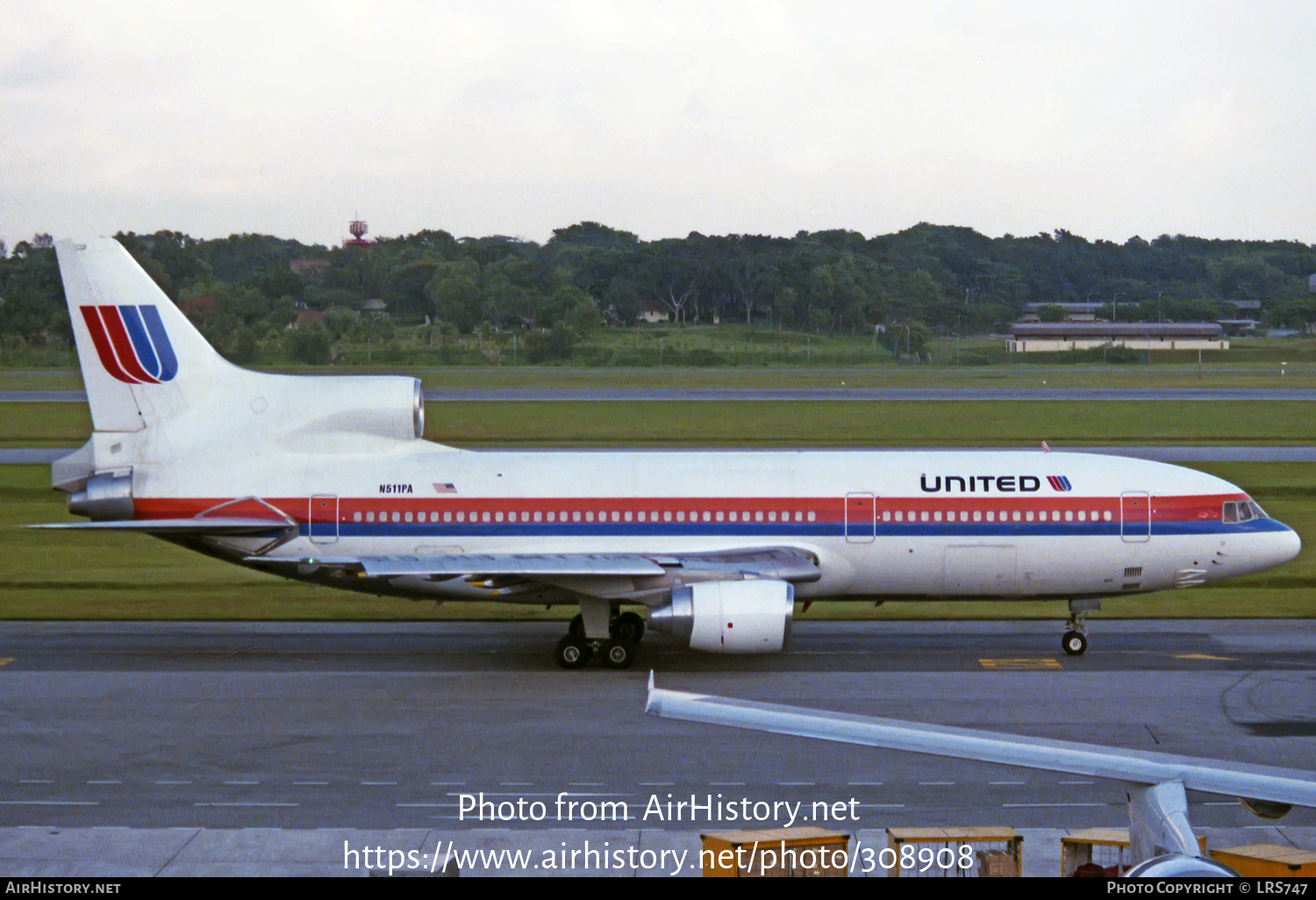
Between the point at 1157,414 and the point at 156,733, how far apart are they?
77.4 meters

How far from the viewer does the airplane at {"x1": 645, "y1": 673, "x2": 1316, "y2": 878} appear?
10031mm

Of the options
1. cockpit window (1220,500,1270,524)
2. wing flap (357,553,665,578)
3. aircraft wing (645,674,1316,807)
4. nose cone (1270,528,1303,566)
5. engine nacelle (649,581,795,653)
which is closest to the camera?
aircraft wing (645,674,1316,807)

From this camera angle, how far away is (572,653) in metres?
29.2

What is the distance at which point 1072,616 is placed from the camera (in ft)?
101

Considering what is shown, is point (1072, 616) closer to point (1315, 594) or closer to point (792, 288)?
point (1315, 594)

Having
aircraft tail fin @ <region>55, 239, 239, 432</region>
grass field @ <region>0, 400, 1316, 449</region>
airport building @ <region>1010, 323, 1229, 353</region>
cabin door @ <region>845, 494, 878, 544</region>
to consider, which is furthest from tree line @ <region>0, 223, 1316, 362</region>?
cabin door @ <region>845, 494, 878, 544</region>

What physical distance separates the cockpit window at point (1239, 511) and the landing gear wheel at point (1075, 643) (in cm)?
379

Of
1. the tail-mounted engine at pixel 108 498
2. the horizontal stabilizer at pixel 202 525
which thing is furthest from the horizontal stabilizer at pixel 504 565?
the tail-mounted engine at pixel 108 498

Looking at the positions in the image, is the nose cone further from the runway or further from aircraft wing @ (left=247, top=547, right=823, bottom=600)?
aircraft wing @ (left=247, top=547, right=823, bottom=600)

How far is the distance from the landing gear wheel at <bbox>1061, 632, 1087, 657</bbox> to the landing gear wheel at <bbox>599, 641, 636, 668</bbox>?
884 centimetres

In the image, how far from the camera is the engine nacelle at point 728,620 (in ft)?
88.7

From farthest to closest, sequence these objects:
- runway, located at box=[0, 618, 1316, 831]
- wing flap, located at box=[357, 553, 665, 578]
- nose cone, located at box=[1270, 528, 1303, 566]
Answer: nose cone, located at box=[1270, 528, 1303, 566]
wing flap, located at box=[357, 553, 665, 578]
runway, located at box=[0, 618, 1316, 831]

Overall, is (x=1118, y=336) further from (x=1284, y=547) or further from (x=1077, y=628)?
(x=1077, y=628)

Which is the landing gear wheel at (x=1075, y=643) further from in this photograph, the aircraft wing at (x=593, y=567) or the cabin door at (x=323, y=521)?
the cabin door at (x=323, y=521)
